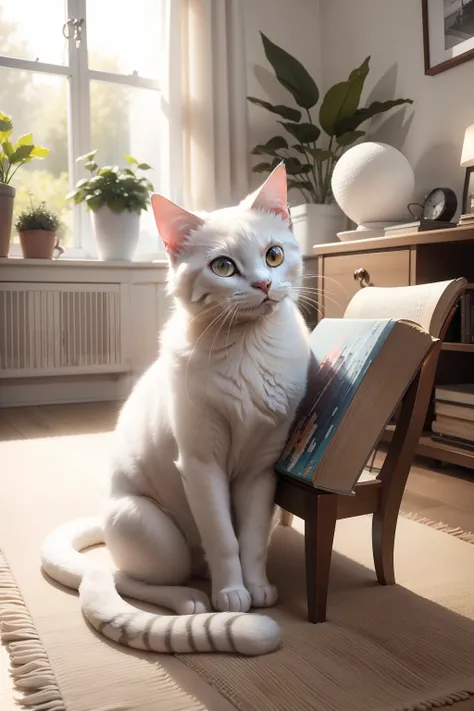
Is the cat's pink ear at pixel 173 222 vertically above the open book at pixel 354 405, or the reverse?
the cat's pink ear at pixel 173 222

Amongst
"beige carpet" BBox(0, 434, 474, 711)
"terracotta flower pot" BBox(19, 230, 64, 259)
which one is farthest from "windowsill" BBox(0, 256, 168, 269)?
"beige carpet" BBox(0, 434, 474, 711)

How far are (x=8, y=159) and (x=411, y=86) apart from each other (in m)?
1.98

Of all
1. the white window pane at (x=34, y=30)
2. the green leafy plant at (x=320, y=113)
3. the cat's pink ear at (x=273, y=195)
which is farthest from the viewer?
the white window pane at (x=34, y=30)

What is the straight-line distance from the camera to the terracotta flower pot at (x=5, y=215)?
3209 millimetres

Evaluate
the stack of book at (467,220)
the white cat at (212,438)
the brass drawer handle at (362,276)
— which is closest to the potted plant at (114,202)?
the brass drawer handle at (362,276)

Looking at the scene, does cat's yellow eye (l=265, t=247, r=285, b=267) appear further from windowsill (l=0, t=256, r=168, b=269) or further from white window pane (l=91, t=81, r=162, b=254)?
white window pane (l=91, t=81, r=162, b=254)

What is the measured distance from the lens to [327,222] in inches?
133

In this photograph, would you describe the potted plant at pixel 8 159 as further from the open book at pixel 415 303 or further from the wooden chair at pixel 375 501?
the wooden chair at pixel 375 501

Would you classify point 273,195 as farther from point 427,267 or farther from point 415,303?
point 427,267

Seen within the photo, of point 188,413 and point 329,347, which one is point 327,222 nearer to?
point 329,347

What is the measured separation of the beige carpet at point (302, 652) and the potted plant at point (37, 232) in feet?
7.09

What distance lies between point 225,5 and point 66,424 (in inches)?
95.5

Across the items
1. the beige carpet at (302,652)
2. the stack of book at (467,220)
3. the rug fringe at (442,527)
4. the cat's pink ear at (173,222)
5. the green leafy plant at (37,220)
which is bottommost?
the beige carpet at (302,652)

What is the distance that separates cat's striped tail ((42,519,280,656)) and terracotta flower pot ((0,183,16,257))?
243cm
